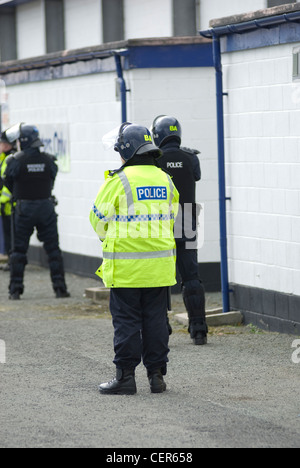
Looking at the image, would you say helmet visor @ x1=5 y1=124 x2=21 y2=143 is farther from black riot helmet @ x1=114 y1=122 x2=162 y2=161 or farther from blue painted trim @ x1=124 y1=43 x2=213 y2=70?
black riot helmet @ x1=114 y1=122 x2=162 y2=161

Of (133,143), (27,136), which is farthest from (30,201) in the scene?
(133,143)

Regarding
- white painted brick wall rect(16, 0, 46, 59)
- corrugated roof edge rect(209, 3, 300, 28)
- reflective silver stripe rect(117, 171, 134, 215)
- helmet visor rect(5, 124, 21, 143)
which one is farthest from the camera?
white painted brick wall rect(16, 0, 46, 59)

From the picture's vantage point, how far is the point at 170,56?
14.0 metres

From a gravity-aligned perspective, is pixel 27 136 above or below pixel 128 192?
above

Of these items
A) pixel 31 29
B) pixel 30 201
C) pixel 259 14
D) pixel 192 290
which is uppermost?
pixel 31 29

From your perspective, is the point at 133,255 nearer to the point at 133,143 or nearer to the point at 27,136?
the point at 133,143

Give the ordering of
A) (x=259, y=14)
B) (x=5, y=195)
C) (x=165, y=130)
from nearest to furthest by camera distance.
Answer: (x=165, y=130) < (x=259, y=14) < (x=5, y=195)

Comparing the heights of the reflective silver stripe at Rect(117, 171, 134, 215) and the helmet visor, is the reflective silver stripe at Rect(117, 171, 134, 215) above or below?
below

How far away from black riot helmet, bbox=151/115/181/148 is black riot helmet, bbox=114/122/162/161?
188cm

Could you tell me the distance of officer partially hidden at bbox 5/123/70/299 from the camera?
13.6 metres

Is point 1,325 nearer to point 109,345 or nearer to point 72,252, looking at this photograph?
point 109,345

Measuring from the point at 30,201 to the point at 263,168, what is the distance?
12.7 ft

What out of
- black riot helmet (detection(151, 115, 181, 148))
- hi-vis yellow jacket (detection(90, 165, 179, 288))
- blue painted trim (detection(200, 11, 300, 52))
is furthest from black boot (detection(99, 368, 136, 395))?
blue painted trim (detection(200, 11, 300, 52))

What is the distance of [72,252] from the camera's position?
1653 centimetres
